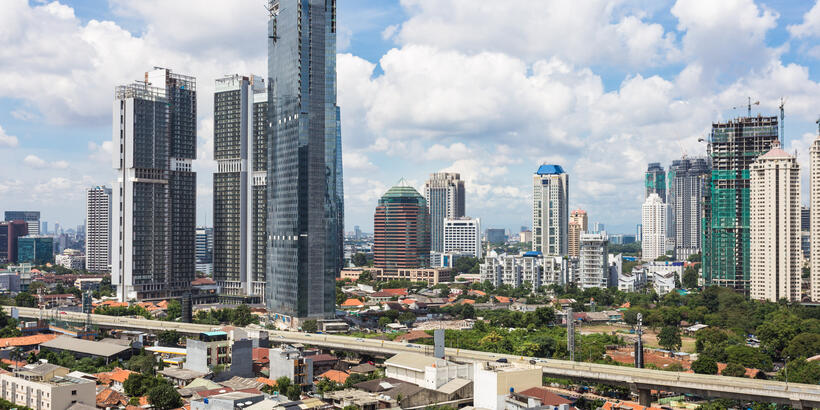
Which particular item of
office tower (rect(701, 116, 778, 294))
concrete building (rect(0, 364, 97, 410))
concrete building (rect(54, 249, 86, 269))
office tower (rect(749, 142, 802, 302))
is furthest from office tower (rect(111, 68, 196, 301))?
concrete building (rect(54, 249, 86, 269))

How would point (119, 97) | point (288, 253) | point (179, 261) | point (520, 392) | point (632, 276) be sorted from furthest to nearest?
point (632, 276), point (179, 261), point (119, 97), point (288, 253), point (520, 392)

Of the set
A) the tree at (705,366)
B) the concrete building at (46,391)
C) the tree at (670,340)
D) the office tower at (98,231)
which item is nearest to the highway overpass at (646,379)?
the tree at (705,366)

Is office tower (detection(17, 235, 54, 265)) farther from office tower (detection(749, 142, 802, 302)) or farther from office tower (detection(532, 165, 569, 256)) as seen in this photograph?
office tower (detection(749, 142, 802, 302))

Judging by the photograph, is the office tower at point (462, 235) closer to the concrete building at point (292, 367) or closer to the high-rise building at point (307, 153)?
the high-rise building at point (307, 153)

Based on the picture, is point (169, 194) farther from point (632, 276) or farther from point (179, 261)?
point (632, 276)

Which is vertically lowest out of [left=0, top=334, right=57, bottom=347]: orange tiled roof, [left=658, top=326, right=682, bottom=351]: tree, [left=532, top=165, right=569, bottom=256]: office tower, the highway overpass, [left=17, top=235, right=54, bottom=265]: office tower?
[left=658, top=326, right=682, bottom=351]: tree

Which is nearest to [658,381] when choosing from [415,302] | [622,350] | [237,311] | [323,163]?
[622,350]
